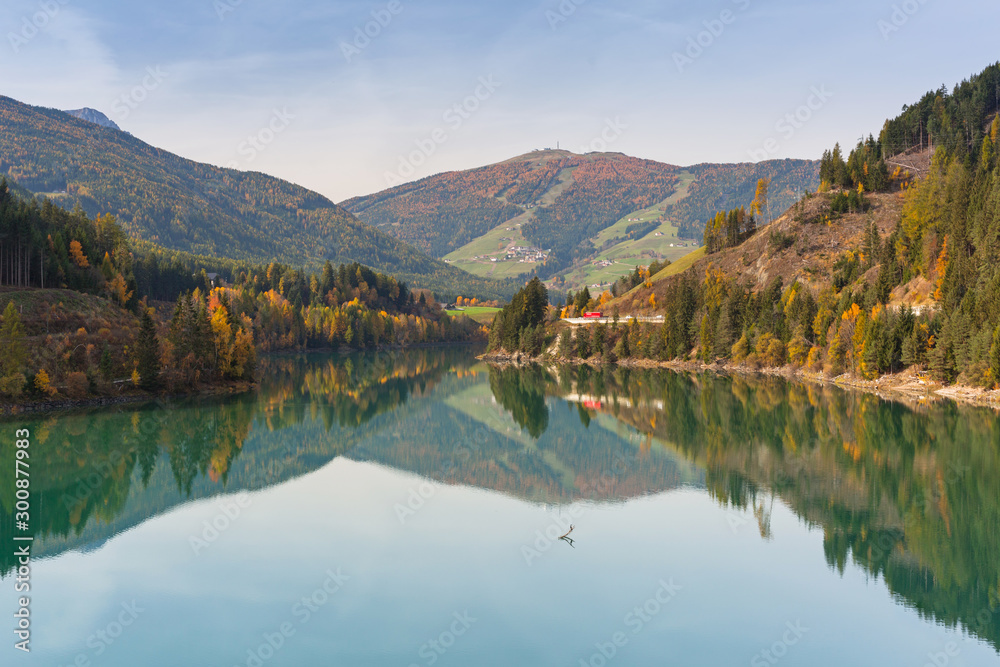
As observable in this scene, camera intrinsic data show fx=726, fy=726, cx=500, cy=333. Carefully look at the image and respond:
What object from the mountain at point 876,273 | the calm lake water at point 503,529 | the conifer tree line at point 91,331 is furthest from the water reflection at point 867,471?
the conifer tree line at point 91,331

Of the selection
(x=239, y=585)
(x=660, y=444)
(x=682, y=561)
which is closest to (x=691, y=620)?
(x=682, y=561)

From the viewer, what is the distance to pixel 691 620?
90.6 feet

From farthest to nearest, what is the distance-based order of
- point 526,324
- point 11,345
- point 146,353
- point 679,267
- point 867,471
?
point 679,267 < point 526,324 < point 146,353 < point 11,345 < point 867,471

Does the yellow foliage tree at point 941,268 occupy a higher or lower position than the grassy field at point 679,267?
lower

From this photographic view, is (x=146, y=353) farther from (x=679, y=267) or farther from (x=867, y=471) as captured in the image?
Result: (x=679, y=267)

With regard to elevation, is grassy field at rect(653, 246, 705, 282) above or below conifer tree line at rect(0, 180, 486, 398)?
above

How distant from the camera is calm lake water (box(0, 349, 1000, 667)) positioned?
1030 inches

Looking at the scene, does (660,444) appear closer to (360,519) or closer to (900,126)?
(360,519)

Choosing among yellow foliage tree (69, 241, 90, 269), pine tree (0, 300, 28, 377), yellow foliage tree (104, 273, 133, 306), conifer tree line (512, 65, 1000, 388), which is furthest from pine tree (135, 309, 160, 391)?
conifer tree line (512, 65, 1000, 388)

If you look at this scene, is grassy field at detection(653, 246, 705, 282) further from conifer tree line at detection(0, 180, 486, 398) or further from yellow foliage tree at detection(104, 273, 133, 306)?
yellow foliage tree at detection(104, 273, 133, 306)

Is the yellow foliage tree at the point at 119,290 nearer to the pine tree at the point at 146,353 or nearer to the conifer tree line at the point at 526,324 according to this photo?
the pine tree at the point at 146,353

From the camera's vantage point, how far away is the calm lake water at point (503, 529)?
26172mm

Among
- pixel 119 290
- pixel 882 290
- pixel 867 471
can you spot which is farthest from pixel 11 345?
pixel 882 290

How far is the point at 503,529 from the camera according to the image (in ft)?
133
